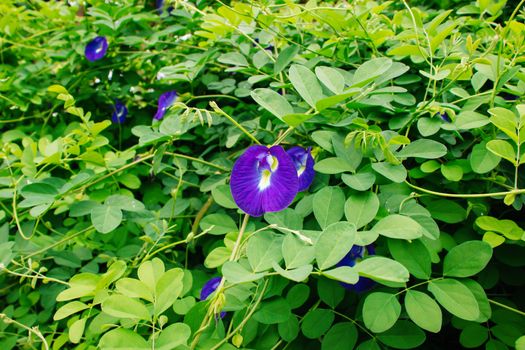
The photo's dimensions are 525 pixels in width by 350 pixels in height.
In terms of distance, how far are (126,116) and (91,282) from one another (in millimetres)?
787

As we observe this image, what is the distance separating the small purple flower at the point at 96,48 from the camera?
125 centimetres

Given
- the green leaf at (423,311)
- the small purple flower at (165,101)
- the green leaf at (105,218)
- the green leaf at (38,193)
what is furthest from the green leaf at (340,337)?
the small purple flower at (165,101)

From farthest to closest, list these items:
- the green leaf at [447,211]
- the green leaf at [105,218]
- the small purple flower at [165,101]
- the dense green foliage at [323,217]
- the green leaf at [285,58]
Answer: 1. the small purple flower at [165,101]
2. the green leaf at [285,58]
3. the green leaf at [105,218]
4. the green leaf at [447,211]
5. the dense green foliage at [323,217]

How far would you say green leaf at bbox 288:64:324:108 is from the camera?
2.21 feet

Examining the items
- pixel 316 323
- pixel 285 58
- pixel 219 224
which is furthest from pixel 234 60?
pixel 316 323

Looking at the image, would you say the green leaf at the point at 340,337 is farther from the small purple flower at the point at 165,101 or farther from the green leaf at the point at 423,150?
the small purple flower at the point at 165,101

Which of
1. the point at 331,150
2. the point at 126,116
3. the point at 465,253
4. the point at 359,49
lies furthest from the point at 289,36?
the point at 465,253

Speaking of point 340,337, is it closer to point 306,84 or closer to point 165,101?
point 306,84

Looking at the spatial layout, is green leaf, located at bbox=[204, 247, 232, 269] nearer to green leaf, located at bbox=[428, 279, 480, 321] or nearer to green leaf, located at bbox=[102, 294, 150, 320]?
green leaf, located at bbox=[102, 294, 150, 320]

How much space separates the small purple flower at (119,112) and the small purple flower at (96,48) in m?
0.15

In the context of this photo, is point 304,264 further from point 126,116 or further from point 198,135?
point 126,116

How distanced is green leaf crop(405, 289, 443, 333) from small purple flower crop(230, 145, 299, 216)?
22 centimetres

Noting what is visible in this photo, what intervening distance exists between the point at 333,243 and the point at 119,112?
3.34ft

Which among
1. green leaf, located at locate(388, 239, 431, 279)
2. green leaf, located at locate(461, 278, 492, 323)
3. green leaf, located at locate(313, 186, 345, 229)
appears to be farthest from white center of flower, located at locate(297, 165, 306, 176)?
green leaf, located at locate(461, 278, 492, 323)
